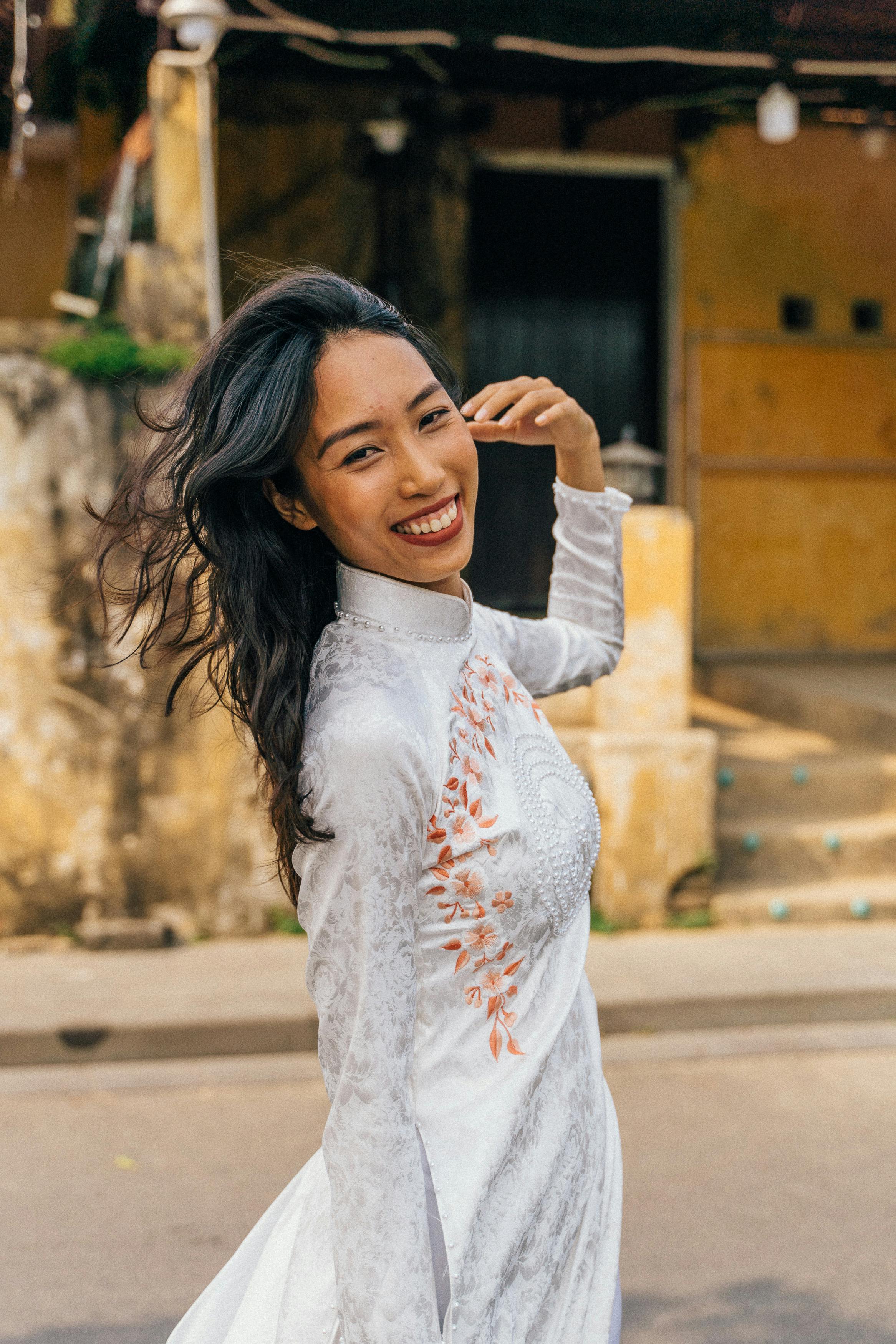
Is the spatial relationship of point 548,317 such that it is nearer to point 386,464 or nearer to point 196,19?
point 196,19

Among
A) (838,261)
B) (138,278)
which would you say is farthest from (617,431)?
(138,278)

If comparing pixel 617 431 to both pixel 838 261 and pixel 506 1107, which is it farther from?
pixel 506 1107

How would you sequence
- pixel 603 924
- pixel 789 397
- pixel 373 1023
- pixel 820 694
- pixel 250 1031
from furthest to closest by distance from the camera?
pixel 789 397, pixel 820 694, pixel 603 924, pixel 250 1031, pixel 373 1023

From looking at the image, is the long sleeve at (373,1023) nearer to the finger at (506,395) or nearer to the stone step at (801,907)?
the finger at (506,395)

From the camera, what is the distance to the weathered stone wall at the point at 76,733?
5660 mm

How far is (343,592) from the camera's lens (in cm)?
161

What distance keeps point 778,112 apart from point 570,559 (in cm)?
656

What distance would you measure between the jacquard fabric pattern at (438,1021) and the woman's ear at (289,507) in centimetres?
8

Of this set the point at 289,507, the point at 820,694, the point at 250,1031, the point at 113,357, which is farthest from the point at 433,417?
the point at 820,694

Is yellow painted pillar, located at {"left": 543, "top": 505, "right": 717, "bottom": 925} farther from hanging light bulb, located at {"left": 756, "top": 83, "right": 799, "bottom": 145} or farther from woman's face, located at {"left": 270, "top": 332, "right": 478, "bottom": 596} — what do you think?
woman's face, located at {"left": 270, "top": 332, "right": 478, "bottom": 596}

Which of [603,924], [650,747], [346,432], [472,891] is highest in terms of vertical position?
[346,432]

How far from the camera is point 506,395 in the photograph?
1.78 m

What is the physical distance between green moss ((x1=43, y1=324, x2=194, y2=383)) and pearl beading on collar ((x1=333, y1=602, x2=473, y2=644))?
4.29m

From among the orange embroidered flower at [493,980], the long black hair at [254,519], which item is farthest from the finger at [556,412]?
the orange embroidered flower at [493,980]
